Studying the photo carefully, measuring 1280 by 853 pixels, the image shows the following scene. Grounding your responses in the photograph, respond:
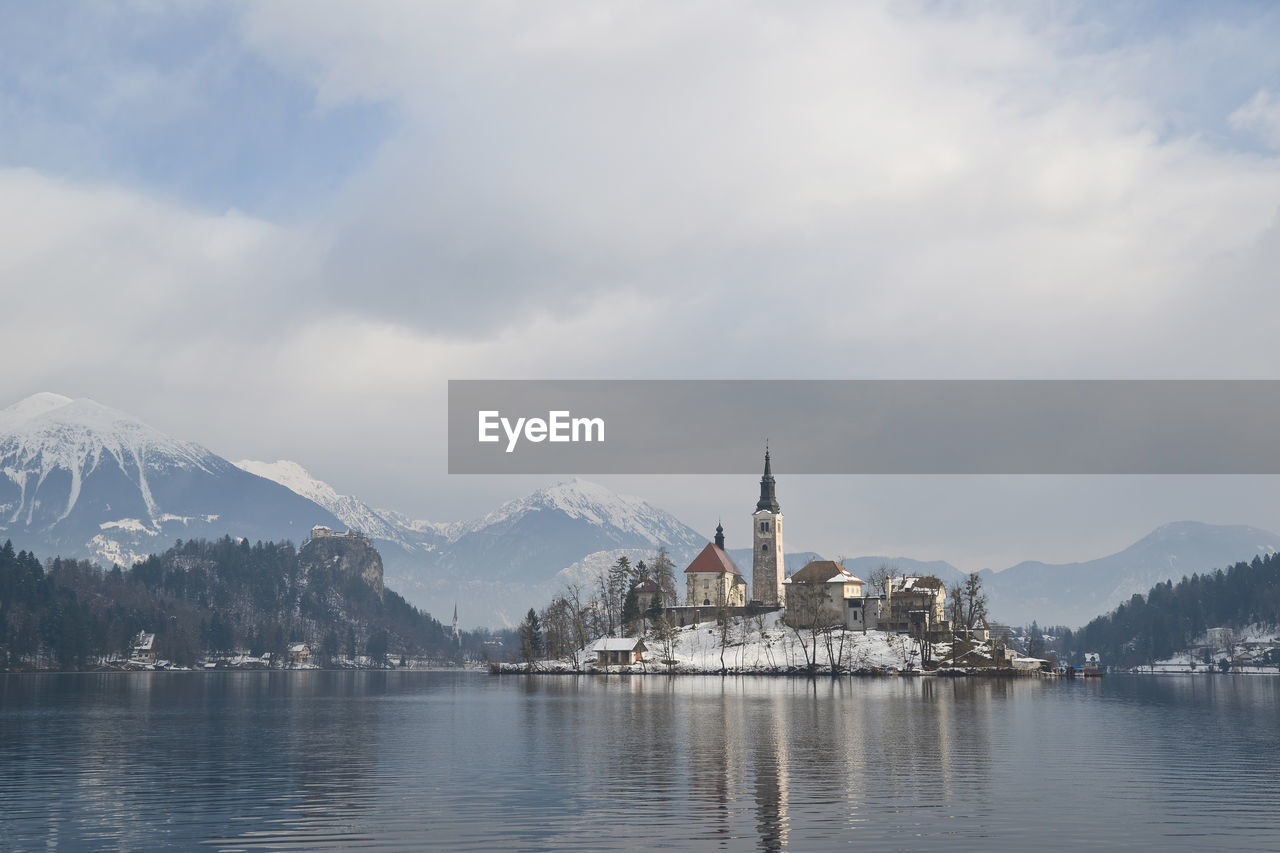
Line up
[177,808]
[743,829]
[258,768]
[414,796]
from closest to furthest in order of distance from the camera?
[743,829] < [177,808] < [414,796] < [258,768]

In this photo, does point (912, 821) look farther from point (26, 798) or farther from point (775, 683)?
point (775, 683)

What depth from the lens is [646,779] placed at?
186ft

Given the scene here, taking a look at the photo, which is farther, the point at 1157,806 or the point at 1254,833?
the point at 1157,806

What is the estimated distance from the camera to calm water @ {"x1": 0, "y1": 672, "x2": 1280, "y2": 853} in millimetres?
41688

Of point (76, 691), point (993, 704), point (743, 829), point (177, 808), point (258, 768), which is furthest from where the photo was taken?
point (76, 691)

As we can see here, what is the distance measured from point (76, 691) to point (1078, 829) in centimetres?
15321

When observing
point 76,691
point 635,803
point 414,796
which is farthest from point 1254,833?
point 76,691

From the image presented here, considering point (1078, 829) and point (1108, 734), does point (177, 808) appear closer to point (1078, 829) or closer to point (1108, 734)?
point (1078, 829)

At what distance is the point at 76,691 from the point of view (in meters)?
160

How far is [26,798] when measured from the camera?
166 feet

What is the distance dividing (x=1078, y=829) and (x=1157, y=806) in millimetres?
8298

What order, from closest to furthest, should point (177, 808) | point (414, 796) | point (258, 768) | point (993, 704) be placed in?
point (177, 808), point (414, 796), point (258, 768), point (993, 704)

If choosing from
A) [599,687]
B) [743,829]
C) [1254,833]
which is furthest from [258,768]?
[599,687]

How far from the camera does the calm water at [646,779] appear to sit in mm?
41688
